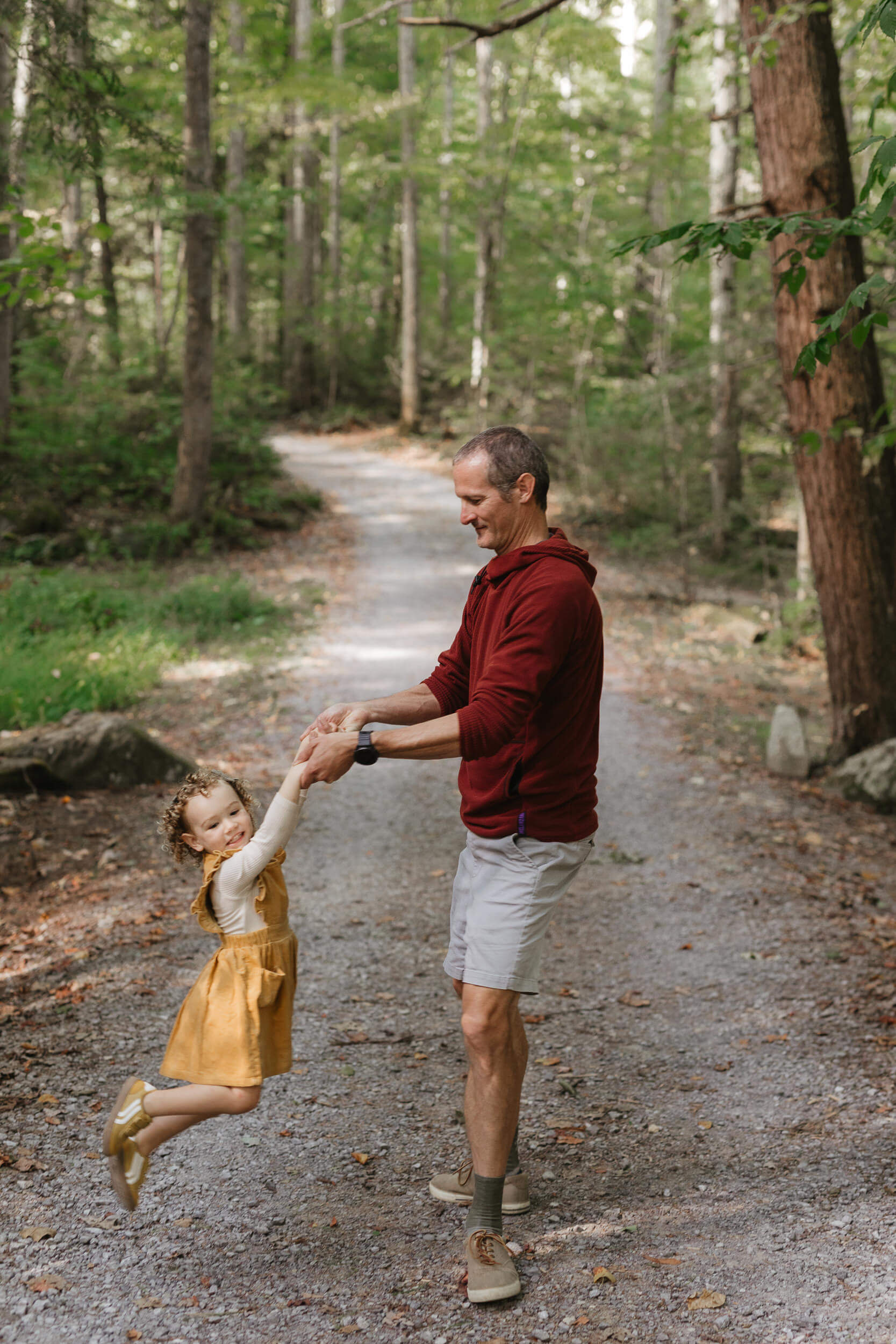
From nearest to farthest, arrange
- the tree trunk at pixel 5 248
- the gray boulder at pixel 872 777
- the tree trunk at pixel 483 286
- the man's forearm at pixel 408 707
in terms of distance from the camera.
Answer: the man's forearm at pixel 408 707
the gray boulder at pixel 872 777
the tree trunk at pixel 5 248
the tree trunk at pixel 483 286

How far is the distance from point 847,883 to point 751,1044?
6.77 feet

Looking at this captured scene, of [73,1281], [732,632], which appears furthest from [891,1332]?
[732,632]

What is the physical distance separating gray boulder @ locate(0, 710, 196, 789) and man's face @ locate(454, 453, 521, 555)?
190 inches

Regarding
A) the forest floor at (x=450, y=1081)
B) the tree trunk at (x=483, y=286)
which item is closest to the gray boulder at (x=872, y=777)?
the forest floor at (x=450, y=1081)

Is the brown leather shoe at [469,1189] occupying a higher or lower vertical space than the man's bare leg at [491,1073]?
lower

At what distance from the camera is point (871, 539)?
292 inches

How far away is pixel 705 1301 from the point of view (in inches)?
108

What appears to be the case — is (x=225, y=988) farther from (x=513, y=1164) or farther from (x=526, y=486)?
(x=526, y=486)

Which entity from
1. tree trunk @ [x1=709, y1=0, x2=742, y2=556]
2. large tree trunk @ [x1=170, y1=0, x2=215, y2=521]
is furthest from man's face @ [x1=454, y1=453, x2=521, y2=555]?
large tree trunk @ [x1=170, y1=0, x2=215, y2=521]

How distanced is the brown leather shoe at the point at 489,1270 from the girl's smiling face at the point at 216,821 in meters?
1.27

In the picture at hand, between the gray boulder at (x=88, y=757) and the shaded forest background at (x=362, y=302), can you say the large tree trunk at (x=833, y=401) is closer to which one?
the shaded forest background at (x=362, y=302)

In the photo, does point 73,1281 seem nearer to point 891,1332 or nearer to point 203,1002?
point 203,1002

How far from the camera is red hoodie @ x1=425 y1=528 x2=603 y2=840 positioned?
264 cm

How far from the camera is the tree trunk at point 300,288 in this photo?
1037 inches
